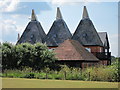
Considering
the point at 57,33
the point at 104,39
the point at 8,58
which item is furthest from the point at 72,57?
the point at 104,39

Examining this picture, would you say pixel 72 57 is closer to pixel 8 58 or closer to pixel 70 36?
pixel 8 58

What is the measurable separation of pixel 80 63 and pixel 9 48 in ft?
27.9

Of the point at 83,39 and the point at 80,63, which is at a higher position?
the point at 83,39

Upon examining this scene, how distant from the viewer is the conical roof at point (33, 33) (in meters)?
49.4

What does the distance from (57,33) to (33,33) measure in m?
4.37

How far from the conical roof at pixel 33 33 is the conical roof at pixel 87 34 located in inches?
238

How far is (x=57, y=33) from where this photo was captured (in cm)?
4831

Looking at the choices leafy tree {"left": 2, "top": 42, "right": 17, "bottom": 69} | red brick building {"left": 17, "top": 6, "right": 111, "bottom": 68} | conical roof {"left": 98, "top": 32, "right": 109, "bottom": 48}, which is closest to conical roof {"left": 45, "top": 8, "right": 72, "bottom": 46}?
red brick building {"left": 17, "top": 6, "right": 111, "bottom": 68}

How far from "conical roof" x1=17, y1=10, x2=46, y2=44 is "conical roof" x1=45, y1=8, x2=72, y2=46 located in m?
1.61

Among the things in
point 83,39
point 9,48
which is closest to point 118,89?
point 9,48

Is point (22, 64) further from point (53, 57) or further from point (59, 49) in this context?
point (59, 49)

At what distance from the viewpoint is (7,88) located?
16453 mm

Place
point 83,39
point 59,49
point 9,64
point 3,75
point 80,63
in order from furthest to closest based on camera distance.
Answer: point 83,39
point 59,49
point 80,63
point 9,64
point 3,75

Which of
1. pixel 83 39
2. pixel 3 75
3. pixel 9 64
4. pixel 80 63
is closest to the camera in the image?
pixel 3 75
